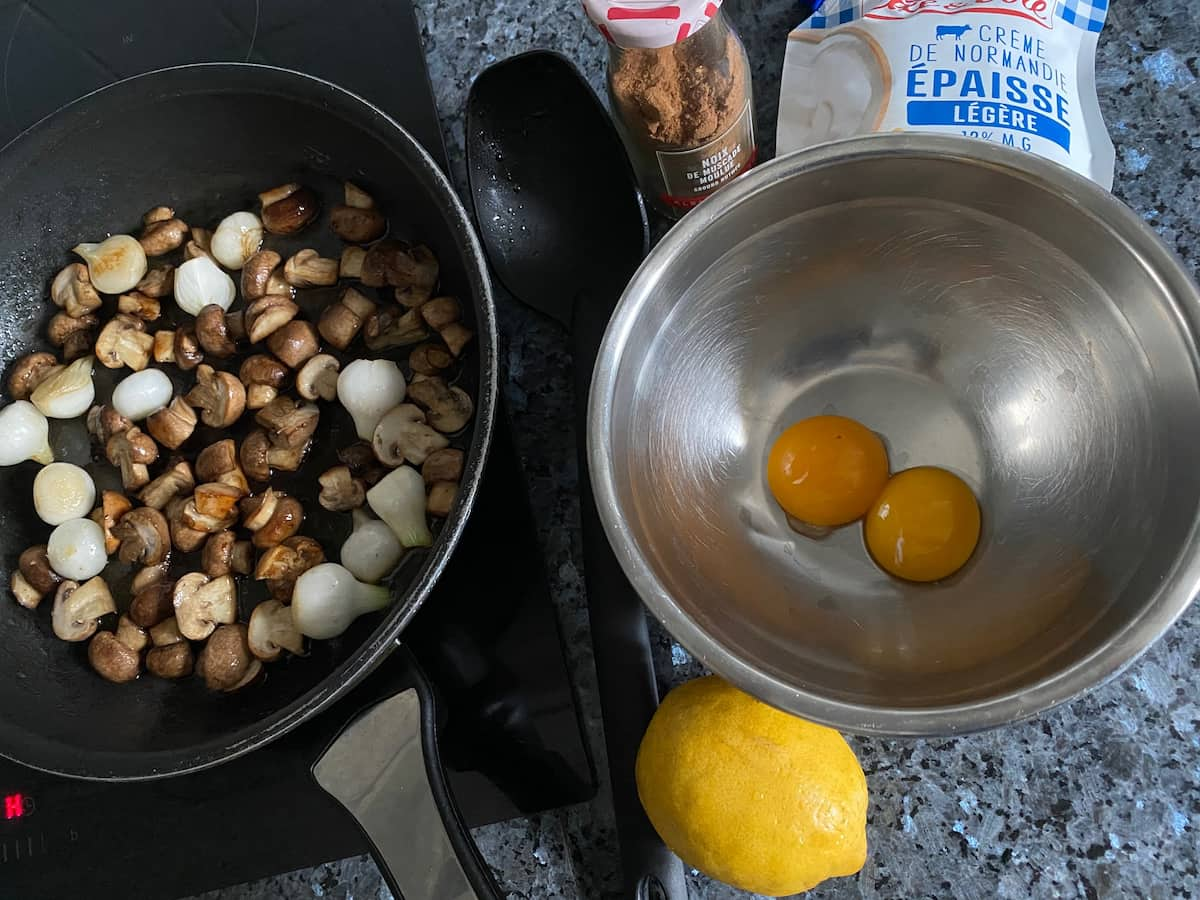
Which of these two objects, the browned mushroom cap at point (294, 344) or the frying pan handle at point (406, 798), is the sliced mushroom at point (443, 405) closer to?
the browned mushroom cap at point (294, 344)

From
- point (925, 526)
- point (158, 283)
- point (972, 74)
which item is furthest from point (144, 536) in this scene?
point (972, 74)

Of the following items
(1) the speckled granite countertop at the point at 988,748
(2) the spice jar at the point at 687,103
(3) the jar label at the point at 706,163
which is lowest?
(1) the speckled granite countertop at the point at 988,748

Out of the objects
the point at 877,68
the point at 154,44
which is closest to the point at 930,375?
the point at 877,68

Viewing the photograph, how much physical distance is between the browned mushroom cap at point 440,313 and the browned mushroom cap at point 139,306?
0.95 ft

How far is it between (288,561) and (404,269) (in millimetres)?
288

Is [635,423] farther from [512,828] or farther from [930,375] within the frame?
[512,828]

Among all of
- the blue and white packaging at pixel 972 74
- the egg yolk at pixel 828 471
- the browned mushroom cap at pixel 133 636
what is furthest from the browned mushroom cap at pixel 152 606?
the blue and white packaging at pixel 972 74

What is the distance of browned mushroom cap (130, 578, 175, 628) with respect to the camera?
78 centimetres

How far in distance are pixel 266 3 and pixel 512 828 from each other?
2.82ft

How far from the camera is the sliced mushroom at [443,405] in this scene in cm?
78

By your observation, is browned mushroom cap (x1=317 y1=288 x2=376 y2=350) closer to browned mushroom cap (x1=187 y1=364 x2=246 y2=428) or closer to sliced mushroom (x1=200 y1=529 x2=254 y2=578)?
browned mushroom cap (x1=187 y1=364 x2=246 y2=428)

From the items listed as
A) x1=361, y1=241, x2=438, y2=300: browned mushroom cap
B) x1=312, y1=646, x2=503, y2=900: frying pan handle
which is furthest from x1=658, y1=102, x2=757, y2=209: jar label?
x1=312, y1=646, x2=503, y2=900: frying pan handle

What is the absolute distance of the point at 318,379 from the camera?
0.81m

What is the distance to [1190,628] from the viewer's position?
28.0 inches
